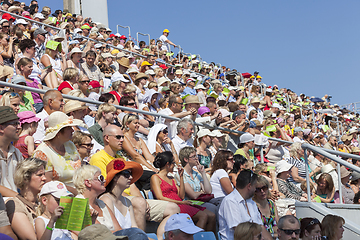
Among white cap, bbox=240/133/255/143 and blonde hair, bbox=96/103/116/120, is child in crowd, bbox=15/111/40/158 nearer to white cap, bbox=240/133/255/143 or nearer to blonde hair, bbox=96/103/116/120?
blonde hair, bbox=96/103/116/120

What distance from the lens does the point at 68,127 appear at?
4.61 m

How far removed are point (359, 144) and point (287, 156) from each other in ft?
30.5

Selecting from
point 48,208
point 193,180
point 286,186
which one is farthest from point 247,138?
point 48,208

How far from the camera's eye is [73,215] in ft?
10.3

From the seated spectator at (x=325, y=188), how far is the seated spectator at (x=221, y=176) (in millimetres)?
1760

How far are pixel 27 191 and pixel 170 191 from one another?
2162mm

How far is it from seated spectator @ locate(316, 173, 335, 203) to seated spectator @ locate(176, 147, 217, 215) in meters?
2.20

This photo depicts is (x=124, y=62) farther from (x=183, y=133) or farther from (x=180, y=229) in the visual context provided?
(x=180, y=229)

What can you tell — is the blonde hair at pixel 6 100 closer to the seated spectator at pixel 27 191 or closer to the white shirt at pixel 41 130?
the white shirt at pixel 41 130

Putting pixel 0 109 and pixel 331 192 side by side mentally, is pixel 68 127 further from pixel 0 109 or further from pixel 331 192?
pixel 331 192

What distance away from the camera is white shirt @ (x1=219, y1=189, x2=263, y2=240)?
16.5 feet

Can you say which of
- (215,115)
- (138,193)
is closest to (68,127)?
(138,193)

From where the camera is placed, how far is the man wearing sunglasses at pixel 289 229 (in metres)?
4.95

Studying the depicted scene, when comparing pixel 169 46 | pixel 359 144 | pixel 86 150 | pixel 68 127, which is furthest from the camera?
pixel 169 46
